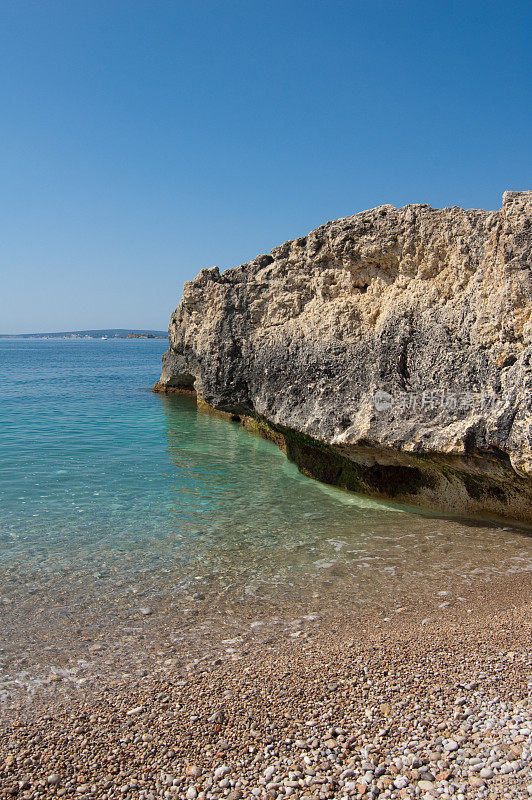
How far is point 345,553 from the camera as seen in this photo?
9.47 m

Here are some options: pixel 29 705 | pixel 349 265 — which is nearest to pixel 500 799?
pixel 29 705

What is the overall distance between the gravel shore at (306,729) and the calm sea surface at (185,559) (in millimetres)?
651

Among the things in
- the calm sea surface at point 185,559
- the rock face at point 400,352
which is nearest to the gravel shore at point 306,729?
the calm sea surface at point 185,559

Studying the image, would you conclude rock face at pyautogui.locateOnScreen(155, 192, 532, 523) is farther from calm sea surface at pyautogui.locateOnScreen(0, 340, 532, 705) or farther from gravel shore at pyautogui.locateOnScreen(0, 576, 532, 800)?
gravel shore at pyautogui.locateOnScreen(0, 576, 532, 800)

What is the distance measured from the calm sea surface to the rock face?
1.07 m

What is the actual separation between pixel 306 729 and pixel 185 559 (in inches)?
197

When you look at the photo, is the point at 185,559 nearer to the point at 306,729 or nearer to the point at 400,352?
the point at 306,729

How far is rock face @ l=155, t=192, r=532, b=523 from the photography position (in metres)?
9.04

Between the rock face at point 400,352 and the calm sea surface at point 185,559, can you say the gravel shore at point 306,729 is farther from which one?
the rock face at point 400,352

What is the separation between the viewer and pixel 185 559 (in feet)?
30.7

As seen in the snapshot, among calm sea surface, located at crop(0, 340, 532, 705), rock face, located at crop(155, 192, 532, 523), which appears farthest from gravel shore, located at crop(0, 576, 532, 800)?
rock face, located at crop(155, 192, 532, 523)

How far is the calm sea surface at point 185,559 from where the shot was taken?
6.57 metres

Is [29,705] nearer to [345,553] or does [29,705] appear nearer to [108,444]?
[345,553]

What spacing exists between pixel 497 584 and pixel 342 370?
560cm
